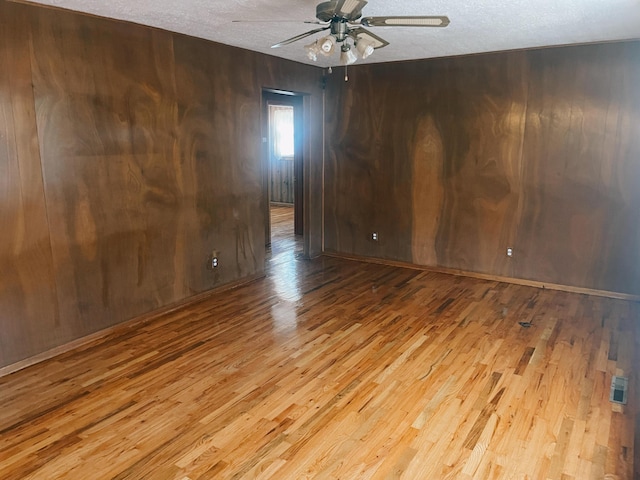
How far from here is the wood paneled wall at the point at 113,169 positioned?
3141 millimetres

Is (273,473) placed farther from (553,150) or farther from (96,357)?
(553,150)

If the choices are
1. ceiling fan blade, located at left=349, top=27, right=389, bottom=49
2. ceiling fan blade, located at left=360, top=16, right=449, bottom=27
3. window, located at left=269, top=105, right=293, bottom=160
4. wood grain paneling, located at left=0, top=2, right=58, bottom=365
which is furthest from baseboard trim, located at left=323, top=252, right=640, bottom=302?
window, located at left=269, top=105, right=293, bottom=160

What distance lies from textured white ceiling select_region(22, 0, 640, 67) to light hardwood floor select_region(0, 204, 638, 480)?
94.7 inches

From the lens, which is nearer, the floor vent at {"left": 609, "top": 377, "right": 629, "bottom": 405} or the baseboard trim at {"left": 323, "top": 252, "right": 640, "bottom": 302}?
the floor vent at {"left": 609, "top": 377, "right": 629, "bottom": 405}

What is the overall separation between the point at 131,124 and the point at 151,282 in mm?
1339

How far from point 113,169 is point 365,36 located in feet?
7.08

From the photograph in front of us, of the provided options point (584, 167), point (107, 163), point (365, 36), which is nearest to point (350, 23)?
point (365, 36)

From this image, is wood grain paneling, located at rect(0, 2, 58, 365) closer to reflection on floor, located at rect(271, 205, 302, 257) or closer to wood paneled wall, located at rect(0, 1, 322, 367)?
wood paneled wall, located at rect(0, 1, 322, 367)

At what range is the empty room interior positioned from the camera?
2.51m

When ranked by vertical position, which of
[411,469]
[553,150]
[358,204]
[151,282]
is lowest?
[411,469]

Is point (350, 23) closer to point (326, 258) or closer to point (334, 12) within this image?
point (334, 12)

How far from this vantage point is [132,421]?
2.62 meters

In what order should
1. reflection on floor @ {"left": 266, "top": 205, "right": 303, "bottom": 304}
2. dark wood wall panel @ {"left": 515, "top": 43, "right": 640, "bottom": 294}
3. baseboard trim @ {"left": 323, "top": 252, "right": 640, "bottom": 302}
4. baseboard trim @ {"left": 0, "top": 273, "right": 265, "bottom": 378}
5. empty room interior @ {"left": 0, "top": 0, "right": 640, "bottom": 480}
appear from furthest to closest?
reflection on floor @ {"left": 266, "top": 205, "right": 303, "bottom": 304}, baseboard trim @ {"left": 323, "top": 252, "right": 640, "bottom": 302}, dark wood wall panel @ {"left": 515, "top": 43, "right": 640, "bottom": 294}, baseboard trim @ {"left": 0, "top": 273, "right": 265, "bottom": 378}, empty room interior @ {"left": 0, "top": 0, "right": 640, "bottom": 480}

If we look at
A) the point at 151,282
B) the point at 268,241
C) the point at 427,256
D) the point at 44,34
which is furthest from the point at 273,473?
the point at 268,241
